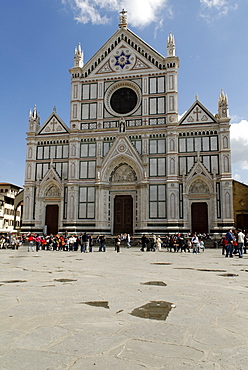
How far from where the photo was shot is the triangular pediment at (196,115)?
3213 cm

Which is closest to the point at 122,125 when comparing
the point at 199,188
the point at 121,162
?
the point at 121,162

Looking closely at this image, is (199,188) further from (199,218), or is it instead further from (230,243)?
(230,243)

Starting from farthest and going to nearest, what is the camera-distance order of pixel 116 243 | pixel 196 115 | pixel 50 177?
pixel 50 177 → pixel 196 115 → pixel 116 243

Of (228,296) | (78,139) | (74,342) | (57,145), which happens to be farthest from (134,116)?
(74,342)

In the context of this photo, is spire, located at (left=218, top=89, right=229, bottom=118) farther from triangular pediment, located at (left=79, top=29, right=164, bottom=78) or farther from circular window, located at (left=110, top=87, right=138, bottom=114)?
circular window, located at (left=110, top=87, right=138, bottom=114)

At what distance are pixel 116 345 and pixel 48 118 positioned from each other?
3413 cm

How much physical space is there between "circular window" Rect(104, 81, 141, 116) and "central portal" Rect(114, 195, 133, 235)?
8.53 m

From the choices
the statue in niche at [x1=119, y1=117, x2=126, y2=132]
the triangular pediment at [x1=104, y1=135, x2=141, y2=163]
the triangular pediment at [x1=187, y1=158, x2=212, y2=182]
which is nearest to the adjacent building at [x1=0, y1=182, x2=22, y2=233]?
the triangular pediment at [x1=104, y1=135, x2=141, y2=163]

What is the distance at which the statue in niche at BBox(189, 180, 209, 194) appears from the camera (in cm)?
3138

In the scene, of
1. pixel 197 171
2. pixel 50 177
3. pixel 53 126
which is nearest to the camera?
pixel 197 171

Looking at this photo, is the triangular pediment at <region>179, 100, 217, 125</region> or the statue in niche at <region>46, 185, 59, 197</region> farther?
the statue in niche at <region>46, 185, 59, 197</region>

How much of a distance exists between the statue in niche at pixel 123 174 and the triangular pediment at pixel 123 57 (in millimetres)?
9811

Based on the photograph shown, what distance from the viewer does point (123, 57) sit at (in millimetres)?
35062

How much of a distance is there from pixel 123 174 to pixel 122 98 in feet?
25.5
